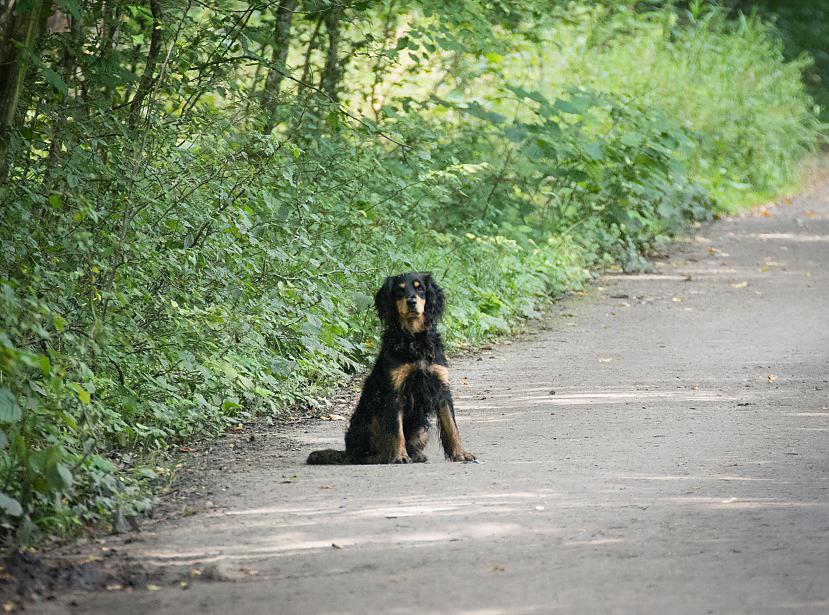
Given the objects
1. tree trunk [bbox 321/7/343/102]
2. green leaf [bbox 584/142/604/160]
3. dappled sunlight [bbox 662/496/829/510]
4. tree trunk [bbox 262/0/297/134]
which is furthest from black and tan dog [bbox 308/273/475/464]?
green leaf [bbox 584/142/604/160]

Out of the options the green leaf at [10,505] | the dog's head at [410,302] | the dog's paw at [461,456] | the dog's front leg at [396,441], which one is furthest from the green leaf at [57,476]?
the dog's head at [410,302]

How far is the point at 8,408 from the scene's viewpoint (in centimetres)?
568

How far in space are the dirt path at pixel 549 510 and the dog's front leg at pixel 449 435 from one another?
6.6 inches

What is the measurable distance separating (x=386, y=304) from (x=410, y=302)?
26 centimetres

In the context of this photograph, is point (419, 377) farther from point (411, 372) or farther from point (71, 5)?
point (71, 5)

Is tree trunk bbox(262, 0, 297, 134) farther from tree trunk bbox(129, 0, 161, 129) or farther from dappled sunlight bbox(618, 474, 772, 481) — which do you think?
dappled sunlight bbox(618, 474, 772, 481)

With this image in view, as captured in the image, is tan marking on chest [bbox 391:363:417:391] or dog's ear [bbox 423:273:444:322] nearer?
tan marking on chest [bbox 391:363:417:391]

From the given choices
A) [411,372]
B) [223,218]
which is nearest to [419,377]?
[411,372]

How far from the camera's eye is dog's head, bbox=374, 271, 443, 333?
26.5 ft

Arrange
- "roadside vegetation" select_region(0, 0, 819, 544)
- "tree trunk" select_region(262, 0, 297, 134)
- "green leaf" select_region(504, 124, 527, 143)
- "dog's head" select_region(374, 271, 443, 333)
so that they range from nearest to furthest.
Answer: "roadside vegetation" select_region(0, 0, 819, 544) < "dog's head" select_region(374, 271, 443, 333) < "tree trunk" select_region(262, 0, 297, 134) < "green leaf" select_region(504, 124, 527, 143)

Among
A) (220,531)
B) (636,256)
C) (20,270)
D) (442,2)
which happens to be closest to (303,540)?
(220,531)

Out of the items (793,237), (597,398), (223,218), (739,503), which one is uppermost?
(793,237)

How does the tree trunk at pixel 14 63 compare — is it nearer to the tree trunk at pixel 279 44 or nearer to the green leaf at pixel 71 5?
the green leaf at pixel 71 5

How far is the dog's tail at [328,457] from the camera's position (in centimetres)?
773
